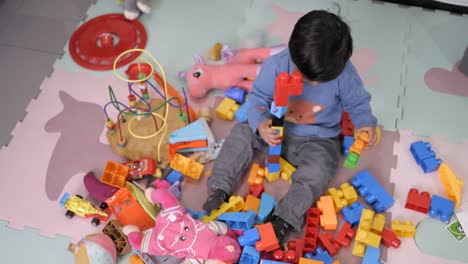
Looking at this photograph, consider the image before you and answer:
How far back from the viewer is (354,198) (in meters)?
1.38

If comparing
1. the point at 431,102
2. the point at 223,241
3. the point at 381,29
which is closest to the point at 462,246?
the point at 431,102

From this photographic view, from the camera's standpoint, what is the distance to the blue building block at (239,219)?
129cm

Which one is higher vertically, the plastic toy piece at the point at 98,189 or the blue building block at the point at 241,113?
the blue building block at the point at 241,113

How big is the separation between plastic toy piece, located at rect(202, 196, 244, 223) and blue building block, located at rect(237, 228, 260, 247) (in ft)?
0.31

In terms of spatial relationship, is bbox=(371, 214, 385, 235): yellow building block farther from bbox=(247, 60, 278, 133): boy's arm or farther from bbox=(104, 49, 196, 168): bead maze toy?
bbox=(104, 49, 196, 168): bead maze toy

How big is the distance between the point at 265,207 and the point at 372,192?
309mm

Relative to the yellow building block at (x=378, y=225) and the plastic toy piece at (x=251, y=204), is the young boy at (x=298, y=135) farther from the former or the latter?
the yellow building block at (x=378, y=225)

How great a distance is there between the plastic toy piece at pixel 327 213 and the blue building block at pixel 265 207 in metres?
0.13

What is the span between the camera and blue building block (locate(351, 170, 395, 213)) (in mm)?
1369

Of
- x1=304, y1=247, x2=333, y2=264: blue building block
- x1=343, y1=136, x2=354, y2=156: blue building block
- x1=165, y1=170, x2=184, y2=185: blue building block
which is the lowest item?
x1=304, y1=247, x2=333, y2=264: blue building block

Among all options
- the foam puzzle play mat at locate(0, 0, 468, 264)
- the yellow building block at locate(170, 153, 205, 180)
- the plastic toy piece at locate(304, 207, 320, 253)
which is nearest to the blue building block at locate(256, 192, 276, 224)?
the foam puzzle play mat at locate(0, 0, 468, 264)

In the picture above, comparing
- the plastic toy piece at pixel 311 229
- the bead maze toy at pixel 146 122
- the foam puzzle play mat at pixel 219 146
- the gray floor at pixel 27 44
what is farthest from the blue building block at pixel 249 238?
the gray floor at pixel 27 44

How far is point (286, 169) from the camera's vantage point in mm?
1443

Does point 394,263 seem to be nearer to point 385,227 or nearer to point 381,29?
point 385,227
